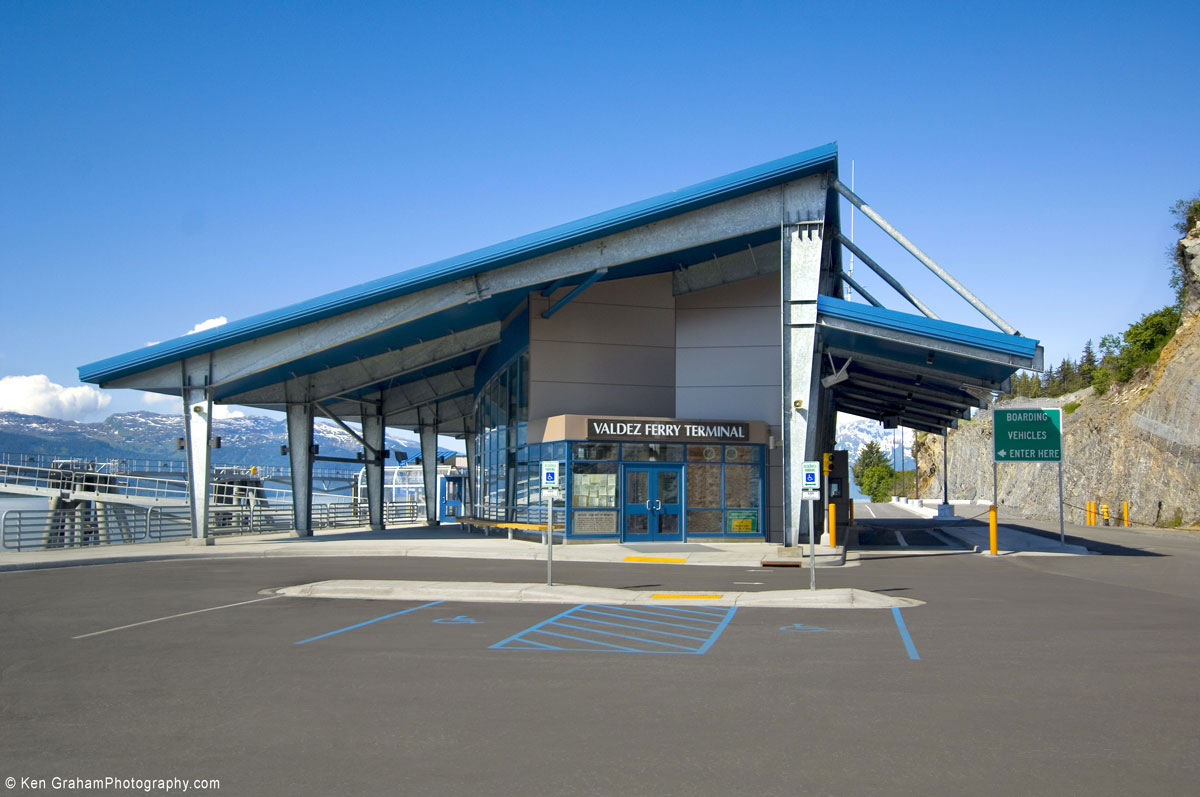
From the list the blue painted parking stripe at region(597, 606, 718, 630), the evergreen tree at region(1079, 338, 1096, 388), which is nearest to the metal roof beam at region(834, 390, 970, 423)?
the blue painted parking stripe at region(597, 606, 718, 630)

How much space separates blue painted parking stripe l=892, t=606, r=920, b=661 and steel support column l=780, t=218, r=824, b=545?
1179 centimetres

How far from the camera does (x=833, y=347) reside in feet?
96.3

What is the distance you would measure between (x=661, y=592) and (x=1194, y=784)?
11.3 metres

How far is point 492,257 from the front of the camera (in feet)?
87.2

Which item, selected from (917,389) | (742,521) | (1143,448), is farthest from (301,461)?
(1143,448)

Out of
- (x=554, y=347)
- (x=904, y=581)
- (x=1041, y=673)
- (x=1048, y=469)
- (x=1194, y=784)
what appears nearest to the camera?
(x=1194, y=784)

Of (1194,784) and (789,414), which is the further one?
(789,414)

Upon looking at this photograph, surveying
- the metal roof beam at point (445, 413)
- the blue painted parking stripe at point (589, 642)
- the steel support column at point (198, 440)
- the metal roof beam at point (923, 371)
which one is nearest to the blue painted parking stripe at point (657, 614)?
the blue painted parking stripe at point (589, 642)

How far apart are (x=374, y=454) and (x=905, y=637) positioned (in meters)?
37.3

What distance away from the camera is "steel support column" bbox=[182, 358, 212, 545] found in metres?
29.7

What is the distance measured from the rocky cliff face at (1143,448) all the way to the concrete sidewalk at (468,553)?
26179 mm

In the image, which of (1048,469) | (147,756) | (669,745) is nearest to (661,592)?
(669,745)

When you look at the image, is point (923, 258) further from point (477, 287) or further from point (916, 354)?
point (477, 287)

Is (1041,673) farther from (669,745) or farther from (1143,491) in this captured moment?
(1143,491)
